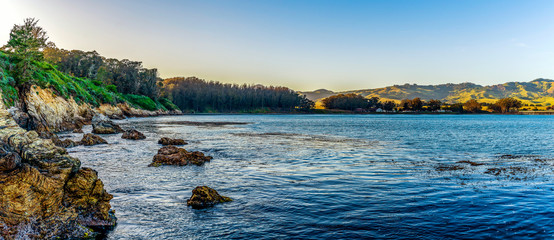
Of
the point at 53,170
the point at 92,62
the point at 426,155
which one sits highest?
the point at 92,62

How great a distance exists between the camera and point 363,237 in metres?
7.69

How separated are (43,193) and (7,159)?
3.31 ft

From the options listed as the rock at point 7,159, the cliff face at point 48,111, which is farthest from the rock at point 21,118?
the rock at point 7,159

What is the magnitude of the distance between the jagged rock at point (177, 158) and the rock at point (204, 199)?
296 inches

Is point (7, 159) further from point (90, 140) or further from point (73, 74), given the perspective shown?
point (73, 74)

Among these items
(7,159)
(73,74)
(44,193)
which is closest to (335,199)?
(44,193)

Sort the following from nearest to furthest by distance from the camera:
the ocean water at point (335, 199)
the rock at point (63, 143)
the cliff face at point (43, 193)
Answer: the cliff face at point (43, 193) → the ocean water at point (335, 199) → the rock at point (63, 143)

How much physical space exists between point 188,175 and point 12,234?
28.9 ft

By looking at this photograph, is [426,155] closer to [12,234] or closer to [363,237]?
[363,237]

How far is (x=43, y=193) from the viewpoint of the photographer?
712 cm

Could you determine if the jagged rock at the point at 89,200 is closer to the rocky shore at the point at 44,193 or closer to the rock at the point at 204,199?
the rocky shore at the point at 44,193

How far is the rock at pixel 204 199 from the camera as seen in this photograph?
10047mm

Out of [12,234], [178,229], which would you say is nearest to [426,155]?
[178,229]

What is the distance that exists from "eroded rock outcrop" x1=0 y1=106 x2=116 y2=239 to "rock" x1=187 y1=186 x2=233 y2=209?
2357mm
